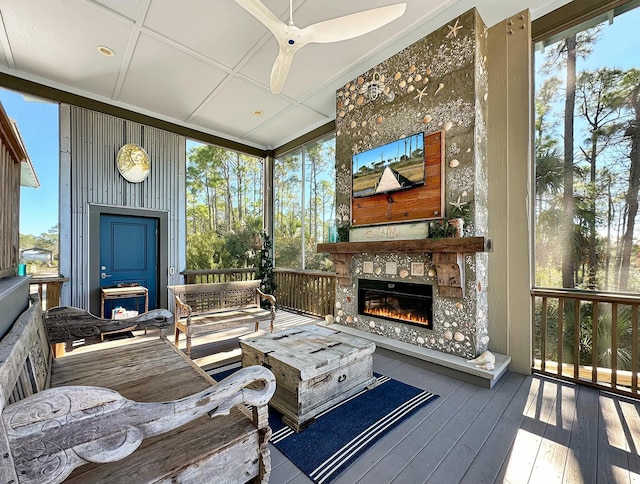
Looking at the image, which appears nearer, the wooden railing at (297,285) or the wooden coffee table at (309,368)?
the wooden coffee table at (309,368)

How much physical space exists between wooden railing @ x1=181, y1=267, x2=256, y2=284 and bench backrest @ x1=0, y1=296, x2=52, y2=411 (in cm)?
361

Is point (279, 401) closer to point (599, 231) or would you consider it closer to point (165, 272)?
point (599, 231)

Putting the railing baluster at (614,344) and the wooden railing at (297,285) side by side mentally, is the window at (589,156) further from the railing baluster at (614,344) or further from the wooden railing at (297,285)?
the wooden railing at (297,285)

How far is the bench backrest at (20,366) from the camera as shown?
0.83m

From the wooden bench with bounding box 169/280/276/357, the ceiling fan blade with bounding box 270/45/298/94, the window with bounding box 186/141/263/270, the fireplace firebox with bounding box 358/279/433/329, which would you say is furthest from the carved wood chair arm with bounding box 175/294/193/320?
the ceiling fan blade with bounding box 270/45/298/94

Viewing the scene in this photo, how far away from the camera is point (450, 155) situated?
116 inches

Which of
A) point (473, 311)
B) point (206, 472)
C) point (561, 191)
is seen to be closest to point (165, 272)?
point (206, 472)

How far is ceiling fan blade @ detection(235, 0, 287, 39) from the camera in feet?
6.32

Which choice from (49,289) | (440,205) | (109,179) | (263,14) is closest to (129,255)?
(49,289)

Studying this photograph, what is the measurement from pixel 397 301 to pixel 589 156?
240 cm

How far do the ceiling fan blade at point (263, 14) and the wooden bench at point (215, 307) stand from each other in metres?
2.97

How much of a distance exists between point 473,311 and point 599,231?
4.54 ft

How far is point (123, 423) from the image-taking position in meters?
0.85

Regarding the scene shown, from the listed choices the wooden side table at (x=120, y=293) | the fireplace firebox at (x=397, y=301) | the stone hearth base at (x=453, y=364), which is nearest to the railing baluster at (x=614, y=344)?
the stone hearth base at (x=453, y=364)
